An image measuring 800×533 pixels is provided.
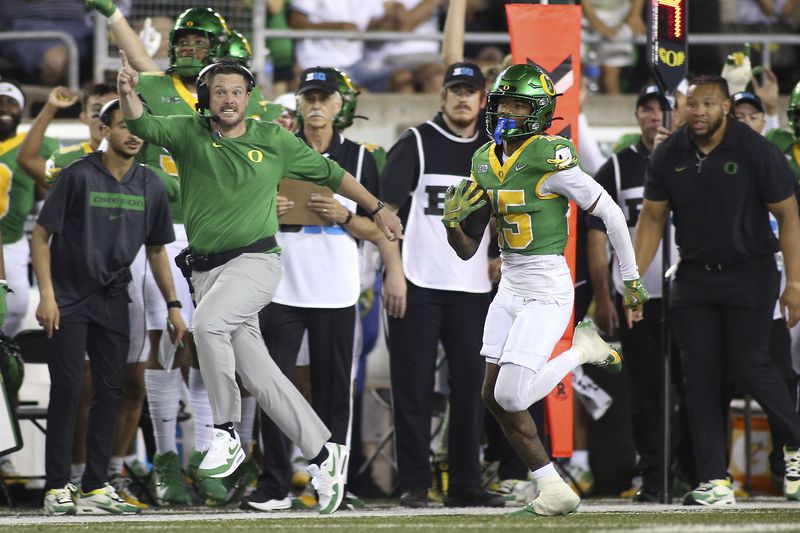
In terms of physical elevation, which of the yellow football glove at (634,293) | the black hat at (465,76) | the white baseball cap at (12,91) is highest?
the white baseball cap at (12,91)

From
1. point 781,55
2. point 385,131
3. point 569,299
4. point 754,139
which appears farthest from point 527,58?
point 781,55

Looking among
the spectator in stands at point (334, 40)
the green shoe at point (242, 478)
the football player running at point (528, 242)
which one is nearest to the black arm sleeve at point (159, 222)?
the green shoe at point (242, 478)

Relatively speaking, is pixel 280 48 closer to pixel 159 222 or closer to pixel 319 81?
pixel 319 81

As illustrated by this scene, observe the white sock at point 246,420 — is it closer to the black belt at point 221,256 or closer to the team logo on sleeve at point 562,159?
the black belt at point 221,256

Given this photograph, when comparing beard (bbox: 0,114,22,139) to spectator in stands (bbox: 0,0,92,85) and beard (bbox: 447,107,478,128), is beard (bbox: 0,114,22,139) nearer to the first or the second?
spectator in stands (bbox: 0,0,92,85)

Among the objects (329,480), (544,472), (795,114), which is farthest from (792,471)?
(329,480)

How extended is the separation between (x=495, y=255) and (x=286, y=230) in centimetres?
151

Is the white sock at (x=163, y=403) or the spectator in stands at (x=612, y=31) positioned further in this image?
the spectator in stands at (x=612, y=31)

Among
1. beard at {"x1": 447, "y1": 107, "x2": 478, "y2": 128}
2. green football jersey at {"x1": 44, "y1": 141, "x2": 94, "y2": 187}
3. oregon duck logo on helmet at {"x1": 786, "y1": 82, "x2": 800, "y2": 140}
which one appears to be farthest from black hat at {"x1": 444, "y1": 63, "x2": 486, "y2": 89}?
green football jersey at {"x1": 44, "y1": 141, "x2": 94, "y2": 187}

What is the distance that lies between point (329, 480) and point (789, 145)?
13.0 ft

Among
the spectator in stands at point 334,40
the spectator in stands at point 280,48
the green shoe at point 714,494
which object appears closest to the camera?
the green shoe at point 714,494

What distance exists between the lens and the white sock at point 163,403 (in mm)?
8953

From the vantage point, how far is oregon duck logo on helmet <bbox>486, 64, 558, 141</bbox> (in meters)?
7.37

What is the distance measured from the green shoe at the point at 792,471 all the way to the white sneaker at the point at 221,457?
10.3ft
